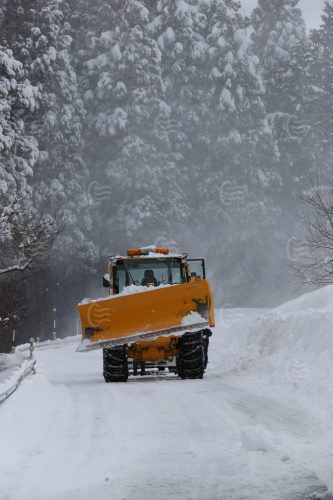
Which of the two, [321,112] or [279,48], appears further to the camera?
[279,48]

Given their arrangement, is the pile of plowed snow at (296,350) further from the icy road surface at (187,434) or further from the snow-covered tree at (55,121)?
the snow-covered tree at (55,121)

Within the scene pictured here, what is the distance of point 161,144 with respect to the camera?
157ft

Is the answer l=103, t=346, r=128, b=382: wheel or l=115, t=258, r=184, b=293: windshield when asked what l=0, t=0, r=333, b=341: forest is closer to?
l=115, t=258, r=184, b=293: windshield

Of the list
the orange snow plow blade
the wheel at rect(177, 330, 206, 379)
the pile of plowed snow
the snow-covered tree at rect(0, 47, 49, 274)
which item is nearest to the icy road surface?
the pile of plowed snow

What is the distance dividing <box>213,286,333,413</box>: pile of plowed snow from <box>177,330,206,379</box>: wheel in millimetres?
1048

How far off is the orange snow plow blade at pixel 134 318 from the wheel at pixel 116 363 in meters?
0.64

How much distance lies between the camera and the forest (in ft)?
140

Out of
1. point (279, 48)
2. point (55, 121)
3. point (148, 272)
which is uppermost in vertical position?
point (279, 48)

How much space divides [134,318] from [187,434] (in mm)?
5792

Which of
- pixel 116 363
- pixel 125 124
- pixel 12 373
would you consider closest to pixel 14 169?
pixel 125 124

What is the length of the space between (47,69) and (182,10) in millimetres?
11820

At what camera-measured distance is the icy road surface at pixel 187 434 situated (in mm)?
5195

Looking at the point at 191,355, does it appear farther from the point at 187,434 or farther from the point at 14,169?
the point at 14,169

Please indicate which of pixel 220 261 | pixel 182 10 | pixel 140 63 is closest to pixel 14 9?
pixel 140 63
